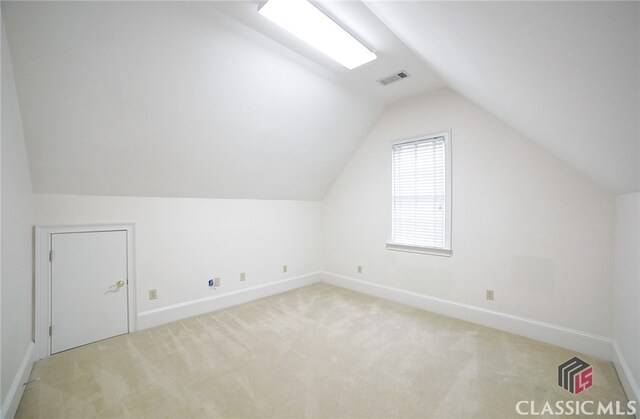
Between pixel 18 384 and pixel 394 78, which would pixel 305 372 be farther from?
pixel 394 78

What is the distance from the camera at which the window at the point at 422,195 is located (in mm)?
3416

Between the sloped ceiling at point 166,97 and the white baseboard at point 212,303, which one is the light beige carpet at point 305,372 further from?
the sloped ceiling at point 166,97

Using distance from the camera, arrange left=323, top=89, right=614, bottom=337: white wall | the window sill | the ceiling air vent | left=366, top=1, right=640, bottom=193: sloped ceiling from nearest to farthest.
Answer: left=366, top=1, right=640, bottom=193: sloped ceiling, left=323, top=89, right=614, bottom=337: white wall, the ceiling air vent, the window sill

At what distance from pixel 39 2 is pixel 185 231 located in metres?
2.33

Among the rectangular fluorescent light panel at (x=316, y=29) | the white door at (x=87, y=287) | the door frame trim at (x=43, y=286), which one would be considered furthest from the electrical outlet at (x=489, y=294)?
the door frame trim at (x=43, y=286)

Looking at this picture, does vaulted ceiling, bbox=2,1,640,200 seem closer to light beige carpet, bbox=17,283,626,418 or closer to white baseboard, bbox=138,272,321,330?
white baseboard, bbox=138,272,321,330

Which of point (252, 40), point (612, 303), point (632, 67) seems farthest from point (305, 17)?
point (612, 303)

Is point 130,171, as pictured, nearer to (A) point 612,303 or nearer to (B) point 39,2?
(B) point 39,2

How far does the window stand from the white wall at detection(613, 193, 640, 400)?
1.44 metres

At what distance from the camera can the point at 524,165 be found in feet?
9.34

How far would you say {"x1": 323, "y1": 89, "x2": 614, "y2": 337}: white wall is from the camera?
8.27 feet
